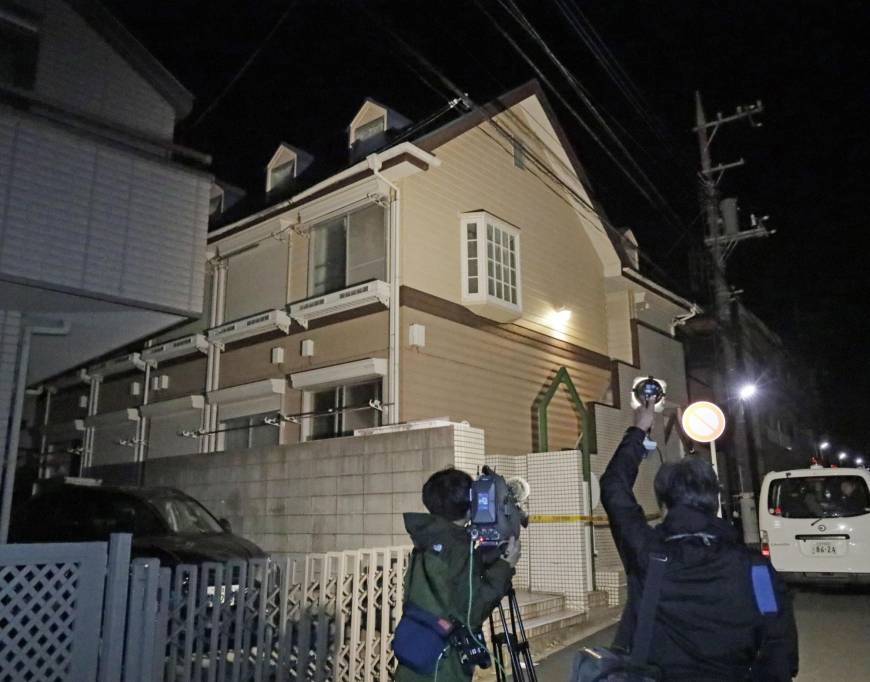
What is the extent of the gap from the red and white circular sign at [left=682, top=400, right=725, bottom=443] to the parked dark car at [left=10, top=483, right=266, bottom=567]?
5586 millimetres

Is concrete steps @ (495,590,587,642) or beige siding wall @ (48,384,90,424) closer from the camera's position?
concrete steps @ (495,590,587,642)

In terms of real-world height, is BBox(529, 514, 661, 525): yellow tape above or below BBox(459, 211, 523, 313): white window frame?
below

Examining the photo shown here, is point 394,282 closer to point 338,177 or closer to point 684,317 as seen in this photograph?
point 338,177

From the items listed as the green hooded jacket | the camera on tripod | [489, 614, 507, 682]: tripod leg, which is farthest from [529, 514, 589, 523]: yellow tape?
the green hooded jacket

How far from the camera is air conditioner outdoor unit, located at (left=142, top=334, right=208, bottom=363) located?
14219 mm

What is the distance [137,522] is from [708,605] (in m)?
8.36

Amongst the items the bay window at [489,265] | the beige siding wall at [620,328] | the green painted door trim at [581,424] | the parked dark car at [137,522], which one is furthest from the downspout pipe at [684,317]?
the parked dark car at [137,522]

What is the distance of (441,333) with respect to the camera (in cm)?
1184

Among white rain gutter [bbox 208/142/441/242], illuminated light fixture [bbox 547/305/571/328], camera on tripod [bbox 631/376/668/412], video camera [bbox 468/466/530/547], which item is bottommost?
video camera [bbox 468/466/530/547]

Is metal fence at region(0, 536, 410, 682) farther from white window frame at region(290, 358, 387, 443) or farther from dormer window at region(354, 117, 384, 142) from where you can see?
dormer window at region(354, 117, 384, 142)

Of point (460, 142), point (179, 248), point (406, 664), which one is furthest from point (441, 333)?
point (406, 664)

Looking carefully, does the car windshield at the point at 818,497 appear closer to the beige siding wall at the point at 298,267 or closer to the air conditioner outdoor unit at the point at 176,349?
the beige siding wall at the point at 298,267

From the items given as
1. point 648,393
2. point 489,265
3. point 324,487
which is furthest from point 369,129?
point 648,393

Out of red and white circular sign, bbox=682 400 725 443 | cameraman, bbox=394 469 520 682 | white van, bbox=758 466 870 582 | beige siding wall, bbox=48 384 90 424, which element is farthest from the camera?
beige siding wall, bbox=48 384 90 424
